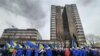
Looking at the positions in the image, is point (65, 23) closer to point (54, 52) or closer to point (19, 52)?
point (54, 52)

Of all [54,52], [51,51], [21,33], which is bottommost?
[54,52]

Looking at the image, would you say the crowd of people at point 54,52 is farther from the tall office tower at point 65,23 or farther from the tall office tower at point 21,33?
the tall office tower at point 21,33

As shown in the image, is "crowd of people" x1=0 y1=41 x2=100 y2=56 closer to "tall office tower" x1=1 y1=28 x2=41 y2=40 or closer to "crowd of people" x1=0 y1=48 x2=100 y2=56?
"crowd of people" x1=0 y1=48 x2=100 y2=56

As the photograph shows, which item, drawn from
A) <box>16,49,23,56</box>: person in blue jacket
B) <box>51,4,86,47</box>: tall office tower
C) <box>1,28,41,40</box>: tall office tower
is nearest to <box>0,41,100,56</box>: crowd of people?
<box>16,49,23,56</box>: person in blue jacket

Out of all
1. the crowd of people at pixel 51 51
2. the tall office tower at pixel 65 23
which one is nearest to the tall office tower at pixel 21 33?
the tall office tower at pixel 65 23

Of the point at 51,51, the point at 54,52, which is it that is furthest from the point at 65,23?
the point at 51,51

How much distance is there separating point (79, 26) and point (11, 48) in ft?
289

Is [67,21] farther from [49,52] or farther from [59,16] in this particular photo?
[49,52]

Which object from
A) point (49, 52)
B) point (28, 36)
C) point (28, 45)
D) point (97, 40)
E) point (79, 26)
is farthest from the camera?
point (28, 36)

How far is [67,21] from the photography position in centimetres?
10775

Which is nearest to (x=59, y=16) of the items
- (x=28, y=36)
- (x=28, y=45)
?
(x=28, y=36)

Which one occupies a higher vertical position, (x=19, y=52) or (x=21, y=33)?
(x=21, y=33)

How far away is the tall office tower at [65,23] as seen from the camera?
9712 cm

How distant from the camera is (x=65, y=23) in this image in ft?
362
